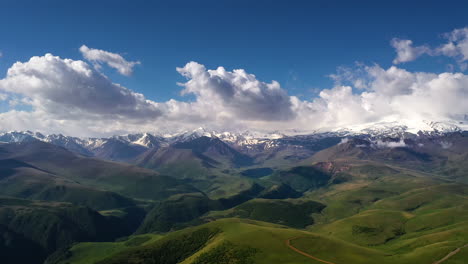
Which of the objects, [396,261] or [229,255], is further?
[229,255]

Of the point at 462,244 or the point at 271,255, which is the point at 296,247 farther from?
the point at 462,244

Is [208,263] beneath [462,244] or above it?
beneath

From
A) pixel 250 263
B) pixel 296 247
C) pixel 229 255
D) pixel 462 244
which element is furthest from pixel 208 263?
pixel 462 244

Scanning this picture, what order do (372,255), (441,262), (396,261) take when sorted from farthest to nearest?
(372,255) → (396,261) → (441,262)

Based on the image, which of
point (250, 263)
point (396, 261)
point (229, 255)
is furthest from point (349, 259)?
point (229, 255)

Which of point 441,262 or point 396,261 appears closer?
point 441,262

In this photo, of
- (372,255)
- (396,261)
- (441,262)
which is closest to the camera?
(441,262)

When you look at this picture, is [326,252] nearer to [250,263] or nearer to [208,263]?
[250,263]
